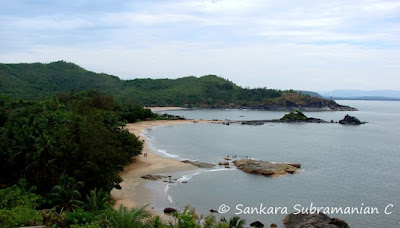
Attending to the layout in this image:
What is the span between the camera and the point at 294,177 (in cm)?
4891

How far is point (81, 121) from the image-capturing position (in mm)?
35562

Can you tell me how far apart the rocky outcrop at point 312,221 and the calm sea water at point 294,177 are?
127 cm

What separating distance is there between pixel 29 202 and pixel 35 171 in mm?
7215

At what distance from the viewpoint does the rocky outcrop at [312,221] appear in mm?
28828

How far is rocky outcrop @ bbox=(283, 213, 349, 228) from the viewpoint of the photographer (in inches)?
1135

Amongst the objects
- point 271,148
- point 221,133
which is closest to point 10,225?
point 271,148

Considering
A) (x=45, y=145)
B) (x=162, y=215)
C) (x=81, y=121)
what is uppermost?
(x=81, y=121)

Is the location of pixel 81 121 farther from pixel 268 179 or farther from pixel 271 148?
pixel 271 148

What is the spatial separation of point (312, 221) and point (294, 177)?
19747 mm

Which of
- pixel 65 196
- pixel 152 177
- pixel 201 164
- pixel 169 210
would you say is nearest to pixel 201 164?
pixel 201 164

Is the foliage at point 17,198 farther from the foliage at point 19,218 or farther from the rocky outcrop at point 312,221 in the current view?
the rocky outcrop at point 312,221

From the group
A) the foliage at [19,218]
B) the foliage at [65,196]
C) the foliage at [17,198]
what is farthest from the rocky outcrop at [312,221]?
the foliage at [17,198]

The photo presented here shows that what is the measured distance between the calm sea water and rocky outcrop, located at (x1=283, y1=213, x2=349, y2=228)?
4.17ft

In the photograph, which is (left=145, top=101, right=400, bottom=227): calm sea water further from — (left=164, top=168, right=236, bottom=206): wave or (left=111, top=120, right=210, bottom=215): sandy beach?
(left=111, top=120, right=210, bottom=215): sandy beach
